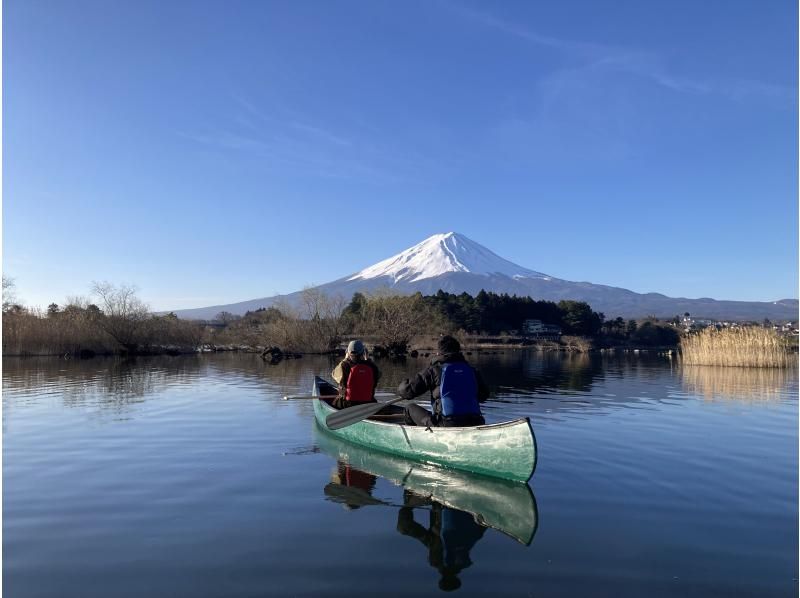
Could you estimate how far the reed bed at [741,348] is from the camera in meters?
29.0

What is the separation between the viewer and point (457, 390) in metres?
8.29

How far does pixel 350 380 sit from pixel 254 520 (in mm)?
4620

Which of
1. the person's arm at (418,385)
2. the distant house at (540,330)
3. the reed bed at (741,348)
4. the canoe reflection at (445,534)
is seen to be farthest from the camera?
the distant house at (540,330)

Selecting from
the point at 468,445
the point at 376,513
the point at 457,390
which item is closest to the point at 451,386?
the point at 457,390

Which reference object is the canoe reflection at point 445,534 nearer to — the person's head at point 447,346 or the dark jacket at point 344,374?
the person's head at point 447,346

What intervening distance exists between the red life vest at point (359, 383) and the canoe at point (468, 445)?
84 centimetres

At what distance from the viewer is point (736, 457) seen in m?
9.94

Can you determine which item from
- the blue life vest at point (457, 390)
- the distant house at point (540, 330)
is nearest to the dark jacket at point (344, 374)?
the blue life vest at point (457, 390)

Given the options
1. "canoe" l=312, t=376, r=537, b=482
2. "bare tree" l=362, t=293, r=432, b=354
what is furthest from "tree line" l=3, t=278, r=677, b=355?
"canoe" l=312, t=376, r=537, b=482

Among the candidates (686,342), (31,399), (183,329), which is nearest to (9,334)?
(183,329)

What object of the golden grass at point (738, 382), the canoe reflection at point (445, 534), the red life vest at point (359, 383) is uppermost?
the red life vest at point (359, 383)

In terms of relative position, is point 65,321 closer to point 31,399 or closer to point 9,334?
point 9,334

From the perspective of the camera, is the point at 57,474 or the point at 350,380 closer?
the point at 57,474

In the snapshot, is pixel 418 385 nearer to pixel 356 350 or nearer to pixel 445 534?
pixel 356 350
